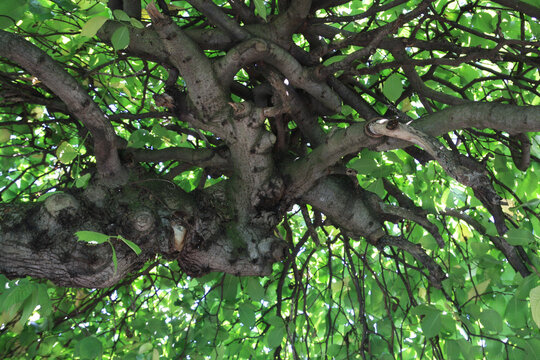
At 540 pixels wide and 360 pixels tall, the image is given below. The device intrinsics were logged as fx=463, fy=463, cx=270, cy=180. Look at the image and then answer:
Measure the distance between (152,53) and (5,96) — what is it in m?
0.79

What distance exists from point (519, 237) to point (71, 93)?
1560 millimetres

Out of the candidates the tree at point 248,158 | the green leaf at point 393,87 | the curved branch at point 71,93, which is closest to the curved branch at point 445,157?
the tree at point 248,158

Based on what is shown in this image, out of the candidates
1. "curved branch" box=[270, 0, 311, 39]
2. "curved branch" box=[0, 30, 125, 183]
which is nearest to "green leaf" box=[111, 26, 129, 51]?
"curved branch" box=[0, 30, 125, 183]

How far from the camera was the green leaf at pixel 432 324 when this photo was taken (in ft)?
5.69

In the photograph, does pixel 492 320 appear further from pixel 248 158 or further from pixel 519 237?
pixel 248 158

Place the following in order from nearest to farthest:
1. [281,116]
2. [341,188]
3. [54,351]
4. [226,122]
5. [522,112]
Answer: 1. [522,112]
2. [226,122]
3. [281,116]
4. [341,188]
5. [54,351]

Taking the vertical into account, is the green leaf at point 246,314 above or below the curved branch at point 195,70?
below

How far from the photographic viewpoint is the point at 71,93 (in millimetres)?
1494

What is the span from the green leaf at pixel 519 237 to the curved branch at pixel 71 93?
1.40 m

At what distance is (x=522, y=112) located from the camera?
1359mm

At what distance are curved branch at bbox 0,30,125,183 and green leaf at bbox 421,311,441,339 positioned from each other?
1269 millimetres

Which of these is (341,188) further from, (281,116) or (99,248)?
(99,248)

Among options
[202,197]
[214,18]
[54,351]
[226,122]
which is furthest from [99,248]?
[54,351]

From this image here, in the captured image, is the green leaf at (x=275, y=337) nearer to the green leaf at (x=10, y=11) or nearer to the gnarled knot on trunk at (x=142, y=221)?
the gnarled knot on trunk at (x=142, y=221)
